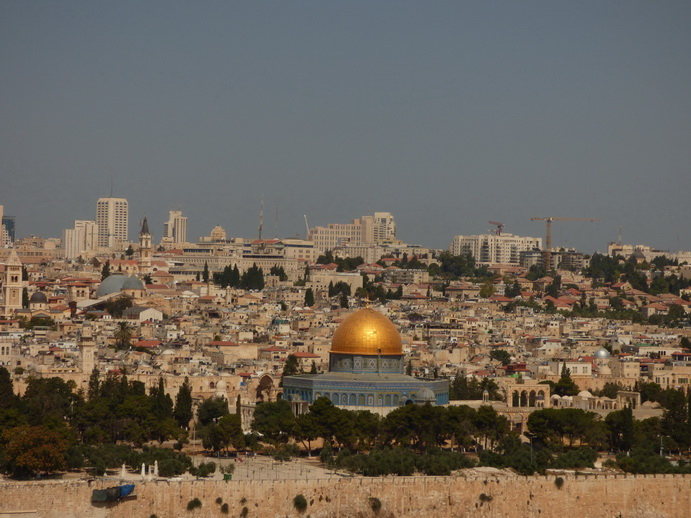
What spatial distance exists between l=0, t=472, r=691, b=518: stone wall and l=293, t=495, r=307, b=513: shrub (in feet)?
0.39

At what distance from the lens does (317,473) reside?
4547cm

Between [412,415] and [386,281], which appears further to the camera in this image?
[386,281]

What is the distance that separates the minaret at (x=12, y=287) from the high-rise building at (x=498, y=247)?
73.1 meters

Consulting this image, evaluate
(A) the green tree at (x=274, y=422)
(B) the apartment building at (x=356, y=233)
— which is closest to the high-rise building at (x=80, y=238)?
(B) the apartment building at (x=356, y=233)

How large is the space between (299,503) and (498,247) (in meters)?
119

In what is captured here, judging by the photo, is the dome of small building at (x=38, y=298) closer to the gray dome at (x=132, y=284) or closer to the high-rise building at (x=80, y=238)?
the gray dome at (x=132, y=284)

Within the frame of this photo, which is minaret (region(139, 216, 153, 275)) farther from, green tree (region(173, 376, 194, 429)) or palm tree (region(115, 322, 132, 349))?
green tree (region(173, 376, 194, 429))

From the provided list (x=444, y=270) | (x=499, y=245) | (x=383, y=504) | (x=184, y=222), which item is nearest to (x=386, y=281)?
(x=444, y=270)

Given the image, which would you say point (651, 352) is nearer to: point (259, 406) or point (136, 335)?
point (136, 335)

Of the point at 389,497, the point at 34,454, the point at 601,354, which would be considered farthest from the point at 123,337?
the point at 389,497

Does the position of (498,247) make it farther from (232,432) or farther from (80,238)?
(232,432)

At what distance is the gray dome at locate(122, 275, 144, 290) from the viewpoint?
97688mm

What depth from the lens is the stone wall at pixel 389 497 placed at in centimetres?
4144

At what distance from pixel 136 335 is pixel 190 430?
2810cm
